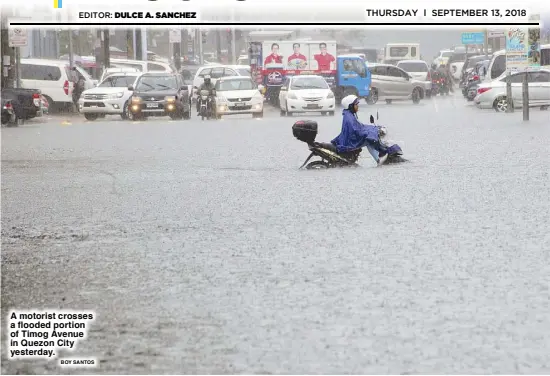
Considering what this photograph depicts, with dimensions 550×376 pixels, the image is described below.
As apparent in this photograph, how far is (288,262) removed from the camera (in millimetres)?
11984

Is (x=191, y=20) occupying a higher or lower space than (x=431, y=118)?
higher

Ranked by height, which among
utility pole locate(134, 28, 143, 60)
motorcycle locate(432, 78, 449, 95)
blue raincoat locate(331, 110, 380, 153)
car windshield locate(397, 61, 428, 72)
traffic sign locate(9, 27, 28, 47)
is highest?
traffic sign locate(9, 27, 28, 47)

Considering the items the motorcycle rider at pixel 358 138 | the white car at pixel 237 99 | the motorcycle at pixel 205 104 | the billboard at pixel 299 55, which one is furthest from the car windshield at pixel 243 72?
the motorcycle rider at pixel 358 138

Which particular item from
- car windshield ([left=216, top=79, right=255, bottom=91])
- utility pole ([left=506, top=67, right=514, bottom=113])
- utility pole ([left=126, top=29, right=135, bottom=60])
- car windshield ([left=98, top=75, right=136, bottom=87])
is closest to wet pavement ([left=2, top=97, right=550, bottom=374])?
utility pole ([left=506, top=67, right=514, bottom=113])

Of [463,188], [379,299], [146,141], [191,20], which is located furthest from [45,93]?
[379,299]

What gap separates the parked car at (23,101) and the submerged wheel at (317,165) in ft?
73.8

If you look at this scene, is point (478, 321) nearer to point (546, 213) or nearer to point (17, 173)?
point (546, 213)

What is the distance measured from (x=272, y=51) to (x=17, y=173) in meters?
40.4

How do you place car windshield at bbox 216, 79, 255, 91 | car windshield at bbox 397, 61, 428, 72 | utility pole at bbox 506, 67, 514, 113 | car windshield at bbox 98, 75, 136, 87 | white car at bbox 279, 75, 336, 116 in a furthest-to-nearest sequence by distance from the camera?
1. car windshield at bbox 397, 61, 428, 72
2. car windshield at bbox 98, 75, 136, 87
3. white car at bbox 279, 75, 336, 116
4. car windshield at bbox 216, 79, 255, 91
5. utility pole at bbox 506, 67, 514, 113

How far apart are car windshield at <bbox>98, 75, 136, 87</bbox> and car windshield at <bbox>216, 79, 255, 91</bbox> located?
3442 mm

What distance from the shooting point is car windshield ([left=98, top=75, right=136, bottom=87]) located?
51.6 metres

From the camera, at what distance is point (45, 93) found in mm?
55438

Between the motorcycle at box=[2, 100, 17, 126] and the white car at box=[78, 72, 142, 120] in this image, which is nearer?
the motorcycle at box=[2, 100, 17, 126]

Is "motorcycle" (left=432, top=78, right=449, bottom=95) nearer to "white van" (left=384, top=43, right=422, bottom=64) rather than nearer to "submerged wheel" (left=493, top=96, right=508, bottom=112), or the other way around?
"submerged wheel" (left=493, top=96, right=508, bottom=112)
